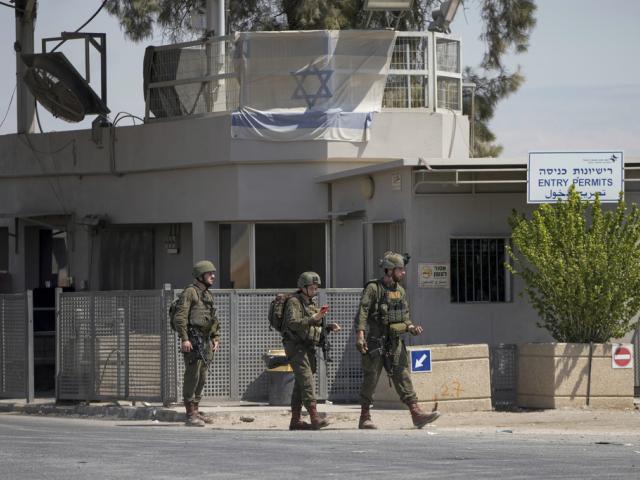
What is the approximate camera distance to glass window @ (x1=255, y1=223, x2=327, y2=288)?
74.1ft

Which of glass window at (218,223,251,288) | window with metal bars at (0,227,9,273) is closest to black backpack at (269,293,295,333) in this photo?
glass window at (218,223,251,288)

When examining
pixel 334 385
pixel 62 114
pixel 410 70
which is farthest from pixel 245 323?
pixel 62 114

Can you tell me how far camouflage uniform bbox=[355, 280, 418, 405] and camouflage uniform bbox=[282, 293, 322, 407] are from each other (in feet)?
1.89

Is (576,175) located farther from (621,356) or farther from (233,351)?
(233,351)

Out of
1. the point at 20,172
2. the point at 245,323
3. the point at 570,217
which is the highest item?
the point at 20,172

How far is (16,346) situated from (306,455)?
8.84m

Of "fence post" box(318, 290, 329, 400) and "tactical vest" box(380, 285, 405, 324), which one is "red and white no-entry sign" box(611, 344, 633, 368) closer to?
"tactical vest" box(380, 285, 405, 324)

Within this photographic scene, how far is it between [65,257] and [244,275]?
5.82m

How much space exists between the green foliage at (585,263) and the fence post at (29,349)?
6891 mm

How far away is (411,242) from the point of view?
18.2m

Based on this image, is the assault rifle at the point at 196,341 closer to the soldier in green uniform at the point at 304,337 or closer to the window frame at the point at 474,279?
the soldier in green uniform at the point at 304,337

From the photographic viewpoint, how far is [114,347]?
18047mm

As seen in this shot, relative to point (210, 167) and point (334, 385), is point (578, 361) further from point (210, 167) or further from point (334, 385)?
point (210, 167)

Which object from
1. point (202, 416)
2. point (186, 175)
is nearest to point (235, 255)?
point (186, 175)
